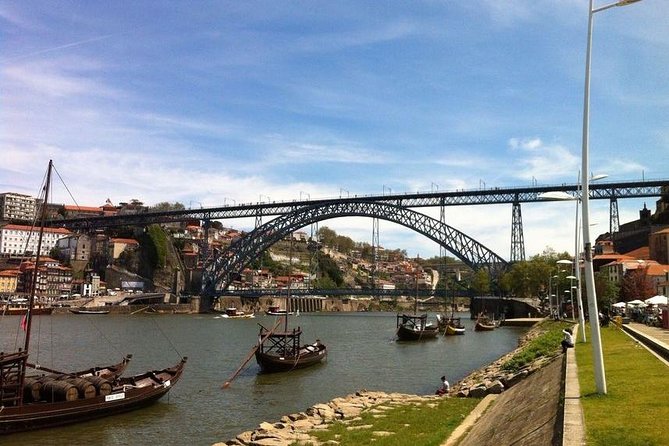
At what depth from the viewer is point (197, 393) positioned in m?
24.4

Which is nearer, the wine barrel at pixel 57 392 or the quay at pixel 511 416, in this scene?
the quay at pixel 511 416

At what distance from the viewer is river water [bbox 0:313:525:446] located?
59.7 ft

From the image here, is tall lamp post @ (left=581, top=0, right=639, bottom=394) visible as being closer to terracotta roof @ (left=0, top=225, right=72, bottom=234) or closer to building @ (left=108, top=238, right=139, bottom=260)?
building @ (left=108, top=238, right=139, bottom=260)

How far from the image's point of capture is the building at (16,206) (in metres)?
162

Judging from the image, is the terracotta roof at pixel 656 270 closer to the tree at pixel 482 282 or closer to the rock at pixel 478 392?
the tree at pixel 482 282

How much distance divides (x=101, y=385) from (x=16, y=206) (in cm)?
16849

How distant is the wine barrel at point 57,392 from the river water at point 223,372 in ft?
3.08

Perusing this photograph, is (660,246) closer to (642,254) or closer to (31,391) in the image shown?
(642,254)

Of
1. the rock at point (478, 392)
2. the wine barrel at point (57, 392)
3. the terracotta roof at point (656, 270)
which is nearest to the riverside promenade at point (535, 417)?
the rock at point (478, 392)

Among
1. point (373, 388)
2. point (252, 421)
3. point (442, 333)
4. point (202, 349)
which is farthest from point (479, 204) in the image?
point (252, 421)

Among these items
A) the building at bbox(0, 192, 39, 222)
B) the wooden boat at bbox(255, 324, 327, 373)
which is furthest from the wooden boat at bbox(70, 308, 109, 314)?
the building at bbox(0, 192, 39, 222)

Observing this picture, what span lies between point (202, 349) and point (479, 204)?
61.9 metres

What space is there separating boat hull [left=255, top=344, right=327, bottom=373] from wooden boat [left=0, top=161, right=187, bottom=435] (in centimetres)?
848

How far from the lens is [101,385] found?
1975 cm
